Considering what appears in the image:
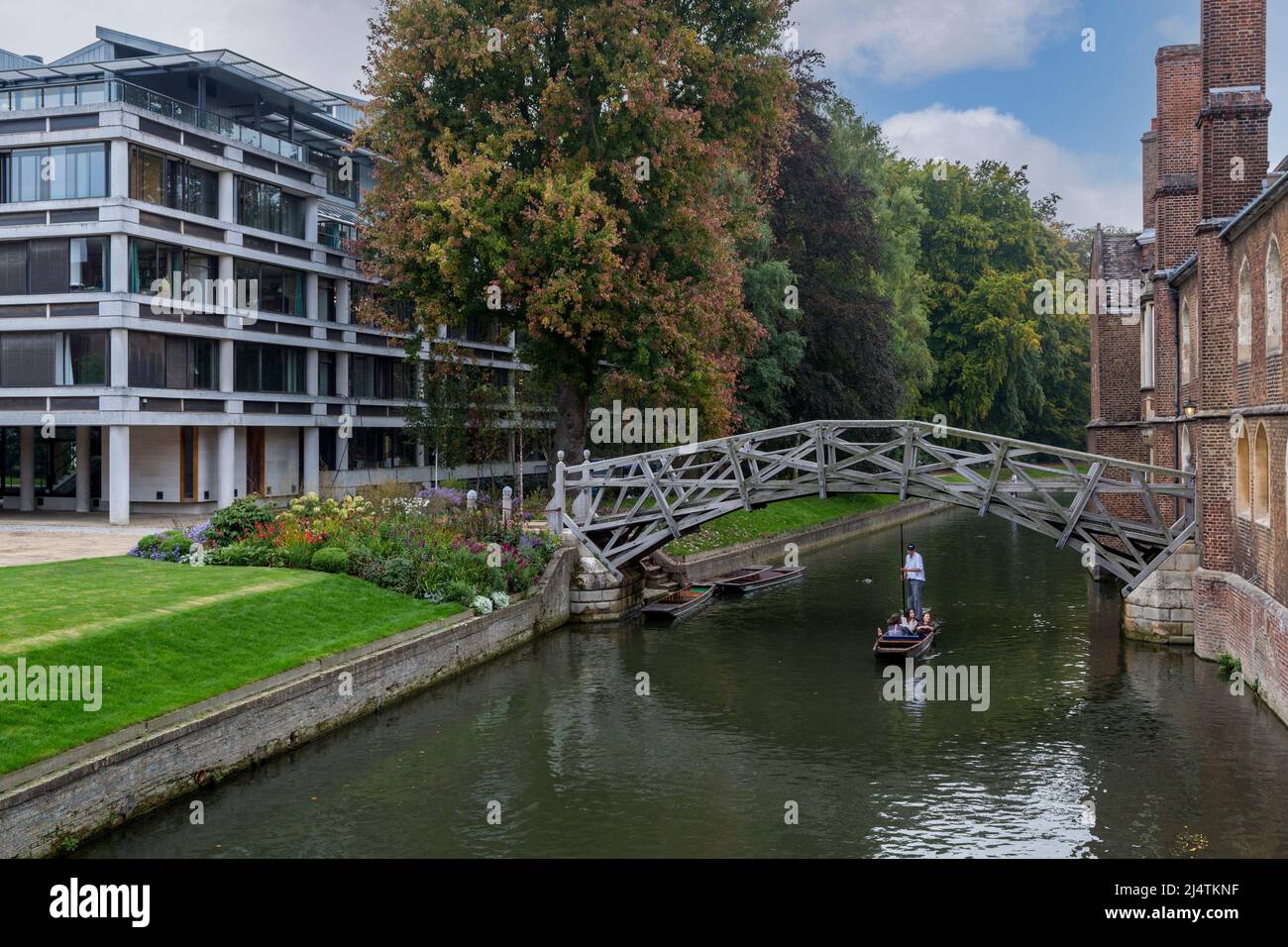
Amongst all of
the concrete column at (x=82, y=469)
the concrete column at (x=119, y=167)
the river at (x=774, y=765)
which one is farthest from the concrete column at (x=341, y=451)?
the river at (x=774, y=765)

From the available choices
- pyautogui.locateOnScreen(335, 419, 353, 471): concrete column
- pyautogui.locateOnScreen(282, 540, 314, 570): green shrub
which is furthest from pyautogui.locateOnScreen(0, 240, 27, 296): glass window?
pyautogui.locateOnScreen(282, 540, 314, 570): green shrub

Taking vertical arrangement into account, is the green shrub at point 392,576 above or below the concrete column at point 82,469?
below

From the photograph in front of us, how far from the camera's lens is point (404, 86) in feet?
106

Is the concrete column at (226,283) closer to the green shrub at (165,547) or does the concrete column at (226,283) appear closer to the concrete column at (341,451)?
the concrete column at (341,451)

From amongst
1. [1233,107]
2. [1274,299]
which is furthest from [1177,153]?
[1274,299]

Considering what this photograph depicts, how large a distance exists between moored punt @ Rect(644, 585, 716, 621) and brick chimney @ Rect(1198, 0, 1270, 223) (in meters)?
14.0

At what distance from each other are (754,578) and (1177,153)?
16.0 meters

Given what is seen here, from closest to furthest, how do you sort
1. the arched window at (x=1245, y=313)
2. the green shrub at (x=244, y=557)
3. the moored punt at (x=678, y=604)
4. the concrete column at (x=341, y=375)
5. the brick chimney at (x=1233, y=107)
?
the arched window at (x=1245, y=313) < the brick chimney at (x=1233, y=107) < the green shrub at (x=244, y=557) < the moored punt at (x=678, y=604) < the concrete column at (x=341, y=375)

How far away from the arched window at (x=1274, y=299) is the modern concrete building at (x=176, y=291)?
25.2m

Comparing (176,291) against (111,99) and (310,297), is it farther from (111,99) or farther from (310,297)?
(310,297)

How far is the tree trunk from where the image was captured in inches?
1356

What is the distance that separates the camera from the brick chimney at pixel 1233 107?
71.4ft

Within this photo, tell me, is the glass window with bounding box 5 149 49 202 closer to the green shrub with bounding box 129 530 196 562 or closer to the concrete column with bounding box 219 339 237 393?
the concrete column with bounding box 219 339 237 393

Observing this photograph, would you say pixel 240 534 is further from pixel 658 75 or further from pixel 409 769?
pixel 658 75
